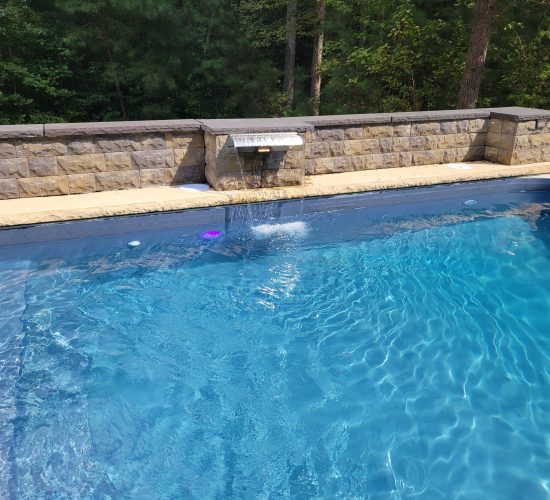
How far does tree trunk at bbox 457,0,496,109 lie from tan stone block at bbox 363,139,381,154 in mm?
3612

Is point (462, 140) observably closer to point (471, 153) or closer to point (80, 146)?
point (471, 153)

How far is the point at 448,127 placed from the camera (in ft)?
22.2

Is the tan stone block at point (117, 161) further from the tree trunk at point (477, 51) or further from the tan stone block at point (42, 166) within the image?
the tree trunk at point (477, 51)

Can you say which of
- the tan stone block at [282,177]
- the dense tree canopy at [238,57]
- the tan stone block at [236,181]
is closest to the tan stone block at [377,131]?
the tan stone block at [282,177]

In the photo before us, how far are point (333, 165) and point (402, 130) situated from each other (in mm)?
998

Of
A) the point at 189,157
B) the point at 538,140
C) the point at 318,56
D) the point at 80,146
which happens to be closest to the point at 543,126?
the point at 538,140

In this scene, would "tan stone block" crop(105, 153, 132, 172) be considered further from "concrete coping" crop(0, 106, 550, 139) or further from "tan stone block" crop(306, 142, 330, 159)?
"tan stone block" crop(306, 142, 330, 159)

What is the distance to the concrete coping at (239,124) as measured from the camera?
16.6 ft

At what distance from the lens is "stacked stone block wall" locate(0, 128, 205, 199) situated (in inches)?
199

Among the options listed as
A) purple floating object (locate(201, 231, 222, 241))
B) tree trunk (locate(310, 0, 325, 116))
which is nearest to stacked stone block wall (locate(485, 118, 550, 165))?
purple floating object (locate(201, 231, 222, 241))

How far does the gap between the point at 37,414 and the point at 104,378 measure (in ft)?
1.44

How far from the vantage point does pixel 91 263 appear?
4578 millimetres

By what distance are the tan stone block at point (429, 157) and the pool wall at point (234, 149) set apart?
0.04 ft

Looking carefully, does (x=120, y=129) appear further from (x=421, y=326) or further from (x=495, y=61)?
(x=495, y=61)
